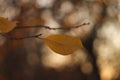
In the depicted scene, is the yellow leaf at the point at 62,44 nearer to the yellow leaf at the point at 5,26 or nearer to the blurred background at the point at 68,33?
the yellow leaf at the point at 5,26

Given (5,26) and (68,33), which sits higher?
(5,26)

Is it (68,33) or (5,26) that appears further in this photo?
(68,33)

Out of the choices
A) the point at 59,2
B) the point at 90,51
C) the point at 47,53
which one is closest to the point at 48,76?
the point at 47,53

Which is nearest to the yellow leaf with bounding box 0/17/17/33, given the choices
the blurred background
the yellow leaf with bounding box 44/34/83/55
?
the yellow leaf with bounding box 44/34/83/55

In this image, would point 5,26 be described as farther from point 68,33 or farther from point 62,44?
point 68,33

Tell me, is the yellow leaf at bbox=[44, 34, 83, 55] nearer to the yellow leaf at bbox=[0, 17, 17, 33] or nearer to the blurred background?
the yellow leaf at bbox=[0, 17, 17, 33]

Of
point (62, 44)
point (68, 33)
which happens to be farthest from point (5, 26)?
point (68, 33)

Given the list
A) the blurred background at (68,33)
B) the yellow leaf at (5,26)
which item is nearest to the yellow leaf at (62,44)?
the yellow leaf at (5,26)
